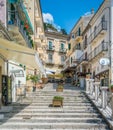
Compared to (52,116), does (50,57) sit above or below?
above

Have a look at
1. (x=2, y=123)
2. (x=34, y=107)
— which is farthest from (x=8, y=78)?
(x=2, y=123)

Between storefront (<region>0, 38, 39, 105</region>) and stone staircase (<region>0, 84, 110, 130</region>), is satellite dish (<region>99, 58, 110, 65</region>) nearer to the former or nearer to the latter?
stone staircase (<region>0, 84, 110, 130</region>)

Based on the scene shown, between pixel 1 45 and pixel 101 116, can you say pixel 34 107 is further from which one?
pixel 1 45

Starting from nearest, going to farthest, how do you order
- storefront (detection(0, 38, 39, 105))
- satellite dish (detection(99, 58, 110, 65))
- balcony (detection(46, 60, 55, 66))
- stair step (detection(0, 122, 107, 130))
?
storefront (detection(0, 38, 39, 105)) < stair step (detection(0, 122, 107, 130)) < satellite dish (detection(99, 58, 110, 65)) < balcony (detection(46, 60, 55, 66))

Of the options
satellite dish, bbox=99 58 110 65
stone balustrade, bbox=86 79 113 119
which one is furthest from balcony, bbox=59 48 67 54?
stone balustrade, bbox=86 79 113 119

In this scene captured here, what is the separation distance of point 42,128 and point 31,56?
3.37 meters

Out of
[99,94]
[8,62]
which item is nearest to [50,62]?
[8,62]

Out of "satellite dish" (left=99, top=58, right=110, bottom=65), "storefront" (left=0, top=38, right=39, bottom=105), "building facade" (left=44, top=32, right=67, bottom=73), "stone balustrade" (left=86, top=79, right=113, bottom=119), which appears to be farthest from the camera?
"building facade" (left=44, top=32, right=67, bottom=73)

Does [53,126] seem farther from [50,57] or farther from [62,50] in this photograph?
[62,50]

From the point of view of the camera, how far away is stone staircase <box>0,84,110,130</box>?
1223 centimetres

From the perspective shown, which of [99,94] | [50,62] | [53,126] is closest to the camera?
[53,126]

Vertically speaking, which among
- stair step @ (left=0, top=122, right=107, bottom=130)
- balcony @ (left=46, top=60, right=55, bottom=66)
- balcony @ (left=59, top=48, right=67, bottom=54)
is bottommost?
stair step @ (left=0, top=122, right=107, bottom=130)

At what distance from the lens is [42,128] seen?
1208 cm

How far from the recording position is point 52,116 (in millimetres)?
13867
